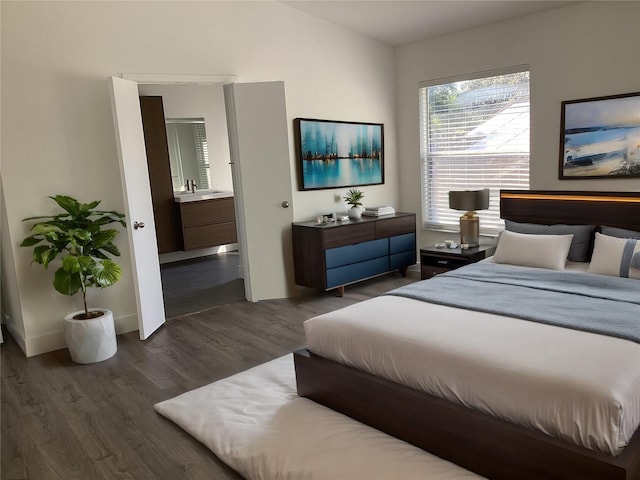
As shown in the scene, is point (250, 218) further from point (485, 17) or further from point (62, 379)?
point (485, 17)

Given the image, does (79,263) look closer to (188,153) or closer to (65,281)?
(65,281)

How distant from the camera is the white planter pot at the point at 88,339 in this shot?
352cm

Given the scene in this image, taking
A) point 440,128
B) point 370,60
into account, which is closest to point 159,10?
point 370,60

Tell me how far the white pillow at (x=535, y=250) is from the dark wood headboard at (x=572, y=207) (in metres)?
0.53

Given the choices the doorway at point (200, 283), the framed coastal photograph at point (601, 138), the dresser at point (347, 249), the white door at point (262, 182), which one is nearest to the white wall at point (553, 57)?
the framed coastal photograph at point (601, 138)

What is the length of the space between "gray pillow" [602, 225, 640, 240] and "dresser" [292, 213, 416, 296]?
6.94 ft

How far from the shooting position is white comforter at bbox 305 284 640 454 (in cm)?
172

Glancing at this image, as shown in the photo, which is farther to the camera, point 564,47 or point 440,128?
point 440,128

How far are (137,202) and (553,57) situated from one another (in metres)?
3.95

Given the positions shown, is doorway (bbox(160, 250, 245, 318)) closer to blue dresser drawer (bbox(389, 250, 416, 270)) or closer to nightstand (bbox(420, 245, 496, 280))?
blue dresser drawer (bbox(389, 250, 416, 270))

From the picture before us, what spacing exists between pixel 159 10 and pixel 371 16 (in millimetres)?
2071

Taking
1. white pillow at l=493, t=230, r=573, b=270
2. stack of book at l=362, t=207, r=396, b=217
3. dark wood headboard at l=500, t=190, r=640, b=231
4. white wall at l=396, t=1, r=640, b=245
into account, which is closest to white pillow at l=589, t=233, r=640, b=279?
white pillow at l=493, t=230, r=573, b=270

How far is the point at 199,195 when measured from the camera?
22.0 feet

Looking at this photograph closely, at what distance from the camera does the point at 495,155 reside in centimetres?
513
